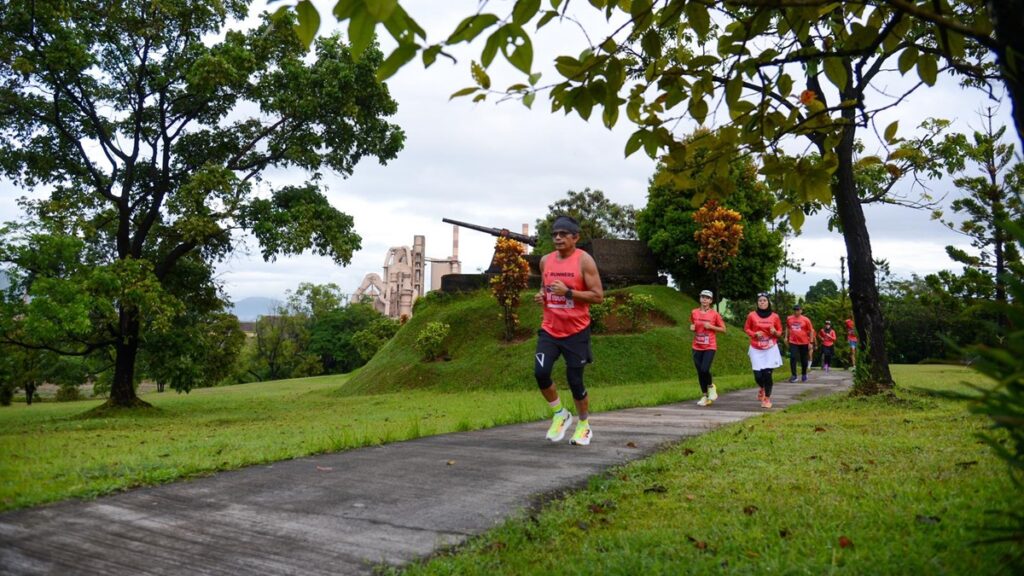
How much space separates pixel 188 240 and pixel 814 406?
48.3 ft

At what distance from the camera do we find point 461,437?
23.4ft

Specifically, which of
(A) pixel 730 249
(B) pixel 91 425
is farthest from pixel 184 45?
(A) pixel 730 249

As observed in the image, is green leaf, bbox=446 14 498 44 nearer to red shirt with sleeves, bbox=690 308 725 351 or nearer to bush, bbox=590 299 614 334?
red shirt with sleeves, bbox=690 308 725 351

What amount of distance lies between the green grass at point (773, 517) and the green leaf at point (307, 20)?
2.10 meters

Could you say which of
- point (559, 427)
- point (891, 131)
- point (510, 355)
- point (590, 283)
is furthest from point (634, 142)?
point (510, 355)

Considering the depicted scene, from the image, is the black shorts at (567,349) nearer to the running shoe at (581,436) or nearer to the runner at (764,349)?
the running shoe at (581,436)

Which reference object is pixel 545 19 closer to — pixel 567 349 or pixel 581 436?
pixel 567 349

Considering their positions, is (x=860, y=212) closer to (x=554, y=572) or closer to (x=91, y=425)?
(x=554, y=572)

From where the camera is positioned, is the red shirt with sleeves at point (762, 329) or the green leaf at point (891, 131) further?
the red shirt with sleeves at point (762, 329)

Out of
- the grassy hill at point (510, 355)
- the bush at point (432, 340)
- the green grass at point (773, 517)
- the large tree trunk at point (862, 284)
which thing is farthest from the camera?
the bush at point (432, 340)

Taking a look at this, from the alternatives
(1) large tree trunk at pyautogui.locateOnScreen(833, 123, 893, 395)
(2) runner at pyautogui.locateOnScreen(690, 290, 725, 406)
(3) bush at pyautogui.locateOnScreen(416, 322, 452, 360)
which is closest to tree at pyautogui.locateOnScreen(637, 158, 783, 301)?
(3) bush at pyautogui.locateOnScreen(416, 322, 452, 360)

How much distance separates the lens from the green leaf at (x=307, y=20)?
1.79 m

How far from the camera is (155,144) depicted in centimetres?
1914

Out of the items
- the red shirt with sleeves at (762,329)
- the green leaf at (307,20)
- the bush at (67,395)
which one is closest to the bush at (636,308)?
the red shirt with sleeves at (762,329)
